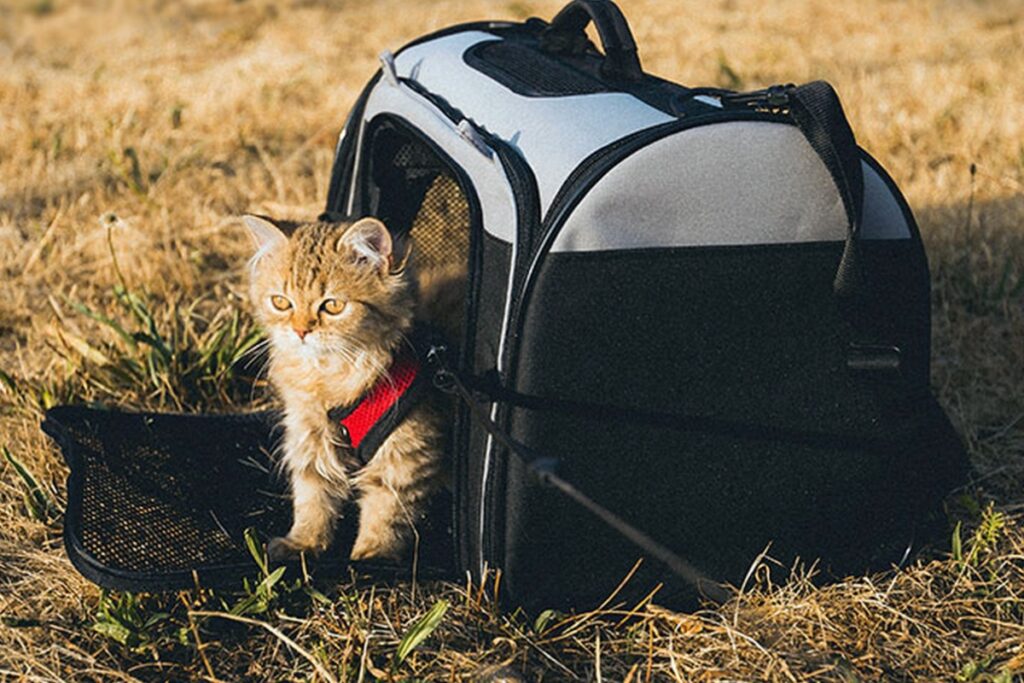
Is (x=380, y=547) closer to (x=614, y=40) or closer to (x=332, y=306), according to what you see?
(x=332, y=306)

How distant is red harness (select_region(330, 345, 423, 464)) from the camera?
1975mm

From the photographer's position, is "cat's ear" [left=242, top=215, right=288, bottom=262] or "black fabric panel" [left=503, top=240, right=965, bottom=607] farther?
"cat's ear" [left=242, top=215, right=288, bottom=262]

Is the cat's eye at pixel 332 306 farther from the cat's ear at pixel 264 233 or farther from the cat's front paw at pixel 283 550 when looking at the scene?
A: the cat's front paw at pixel 283 550

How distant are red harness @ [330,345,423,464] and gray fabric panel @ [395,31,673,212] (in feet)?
1.58

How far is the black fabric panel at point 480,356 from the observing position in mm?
1741

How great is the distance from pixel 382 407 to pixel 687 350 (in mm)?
624

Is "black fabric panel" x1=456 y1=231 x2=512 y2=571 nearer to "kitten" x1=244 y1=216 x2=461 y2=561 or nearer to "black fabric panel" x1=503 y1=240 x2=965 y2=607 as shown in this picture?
"black fabric panel" x1=503 y1=240 x2=965 y2=607

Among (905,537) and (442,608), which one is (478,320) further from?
(905,537)

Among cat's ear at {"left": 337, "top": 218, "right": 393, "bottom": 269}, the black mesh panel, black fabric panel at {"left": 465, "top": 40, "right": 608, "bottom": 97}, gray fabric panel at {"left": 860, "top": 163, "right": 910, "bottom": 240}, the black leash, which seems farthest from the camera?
the black mesh panel

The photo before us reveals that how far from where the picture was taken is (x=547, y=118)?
189 cm

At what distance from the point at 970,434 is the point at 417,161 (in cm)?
150

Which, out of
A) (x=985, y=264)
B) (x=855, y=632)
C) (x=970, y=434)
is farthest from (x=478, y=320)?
(x=985, y=264)

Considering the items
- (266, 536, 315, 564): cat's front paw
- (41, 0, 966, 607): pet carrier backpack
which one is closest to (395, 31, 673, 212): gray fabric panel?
(41, 0, 966, 607): pet carrier backpack

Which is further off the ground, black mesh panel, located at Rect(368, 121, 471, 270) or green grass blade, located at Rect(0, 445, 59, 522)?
black mesh panel, located at Rect(368, 121, 471, 270)
